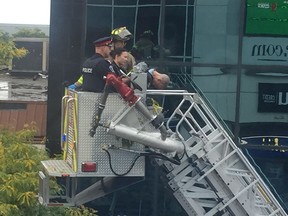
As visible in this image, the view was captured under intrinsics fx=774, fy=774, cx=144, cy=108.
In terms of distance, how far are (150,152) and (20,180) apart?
81.4 inches

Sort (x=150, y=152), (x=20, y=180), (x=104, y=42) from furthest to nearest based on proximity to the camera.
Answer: (x=20, y=180) → (x=104, y=42) → (x=150, y=152)

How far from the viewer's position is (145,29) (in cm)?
1204

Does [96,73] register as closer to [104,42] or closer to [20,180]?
[104,42]

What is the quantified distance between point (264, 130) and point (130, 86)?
4.35 metres

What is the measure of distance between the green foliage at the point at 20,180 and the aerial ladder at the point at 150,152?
0.54 meters

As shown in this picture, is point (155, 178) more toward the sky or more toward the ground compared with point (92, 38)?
more toward the ground

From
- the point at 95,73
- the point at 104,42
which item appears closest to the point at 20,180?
the point at 95,73

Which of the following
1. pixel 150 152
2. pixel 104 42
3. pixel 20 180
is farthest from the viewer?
pixel 20 180

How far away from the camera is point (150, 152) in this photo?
8344mm

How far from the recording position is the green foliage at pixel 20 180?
31.0ft

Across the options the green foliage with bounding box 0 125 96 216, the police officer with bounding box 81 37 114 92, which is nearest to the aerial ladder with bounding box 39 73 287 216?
the police officer with bounding box 81 37 114 92

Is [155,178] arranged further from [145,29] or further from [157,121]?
[157,121]

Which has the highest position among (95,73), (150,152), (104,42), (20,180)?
(104,42)

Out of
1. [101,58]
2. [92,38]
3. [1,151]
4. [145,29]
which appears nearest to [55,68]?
[92,38]
